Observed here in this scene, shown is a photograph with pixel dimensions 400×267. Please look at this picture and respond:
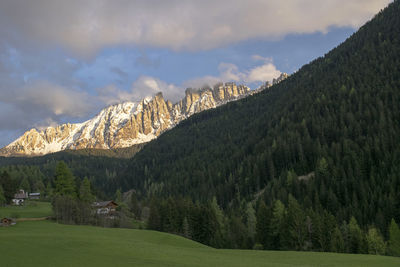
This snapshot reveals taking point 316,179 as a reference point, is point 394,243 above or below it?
below

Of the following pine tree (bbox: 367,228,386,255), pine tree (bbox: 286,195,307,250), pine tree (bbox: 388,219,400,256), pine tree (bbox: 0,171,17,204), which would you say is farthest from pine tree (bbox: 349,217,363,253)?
pine tree (bbox: 0,171,17,204)

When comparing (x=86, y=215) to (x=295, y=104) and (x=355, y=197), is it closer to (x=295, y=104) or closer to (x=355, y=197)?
(x=355, y=197)

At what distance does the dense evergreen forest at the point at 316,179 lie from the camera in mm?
64562

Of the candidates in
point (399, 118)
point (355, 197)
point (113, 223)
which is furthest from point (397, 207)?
point (113, 223)

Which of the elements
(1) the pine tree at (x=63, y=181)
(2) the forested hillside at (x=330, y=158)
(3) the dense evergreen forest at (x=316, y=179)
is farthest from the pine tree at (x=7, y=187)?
(2) the forested hillside at (x=330, y=158)

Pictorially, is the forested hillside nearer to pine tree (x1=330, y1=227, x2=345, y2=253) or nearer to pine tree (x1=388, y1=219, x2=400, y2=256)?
pine tree (x1=330, y1=227, x2=345, y2=253)

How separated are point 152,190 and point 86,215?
121499 mm

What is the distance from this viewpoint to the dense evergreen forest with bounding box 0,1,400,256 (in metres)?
64.6

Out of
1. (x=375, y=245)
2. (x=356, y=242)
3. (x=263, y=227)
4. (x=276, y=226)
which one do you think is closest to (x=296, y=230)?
(x=276, y=226)

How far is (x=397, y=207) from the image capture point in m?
83.7

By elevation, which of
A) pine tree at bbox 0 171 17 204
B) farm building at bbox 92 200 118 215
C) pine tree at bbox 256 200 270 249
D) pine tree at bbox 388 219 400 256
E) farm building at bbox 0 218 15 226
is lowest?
pine tree at bbox 388 219 400 256

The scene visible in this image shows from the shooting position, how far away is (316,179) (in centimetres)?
11094

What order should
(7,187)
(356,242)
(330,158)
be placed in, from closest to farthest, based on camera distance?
1. (356,242)
2. (7,187)
3. (330,158)

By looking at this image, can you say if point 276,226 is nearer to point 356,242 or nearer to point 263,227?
point 263,227
